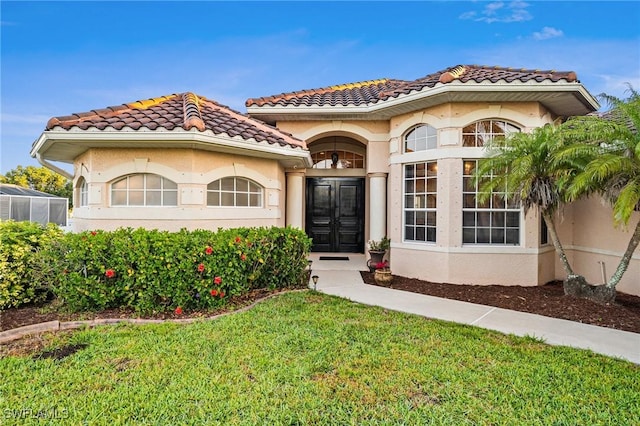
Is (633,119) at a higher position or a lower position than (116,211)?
higher

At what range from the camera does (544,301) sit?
651cm

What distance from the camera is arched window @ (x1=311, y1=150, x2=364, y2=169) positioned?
12102 mm

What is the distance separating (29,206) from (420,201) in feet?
74.5

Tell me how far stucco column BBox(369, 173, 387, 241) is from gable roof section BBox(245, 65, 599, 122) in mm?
1968

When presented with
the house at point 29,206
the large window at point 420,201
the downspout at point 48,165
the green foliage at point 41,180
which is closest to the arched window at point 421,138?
the large window at point 420,201

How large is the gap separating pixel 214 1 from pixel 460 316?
32.7 feet

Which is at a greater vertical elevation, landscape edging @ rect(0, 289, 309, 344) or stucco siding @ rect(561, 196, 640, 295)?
stucco siding @ rect(561, 196, 640, 295)

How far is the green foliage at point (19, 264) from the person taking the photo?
5.34m

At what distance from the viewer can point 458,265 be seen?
26.0ft

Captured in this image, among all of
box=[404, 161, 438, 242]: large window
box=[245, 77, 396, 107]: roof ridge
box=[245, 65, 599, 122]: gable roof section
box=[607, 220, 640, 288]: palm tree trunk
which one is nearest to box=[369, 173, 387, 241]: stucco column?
box=[404, 161, 438, 242]: large window

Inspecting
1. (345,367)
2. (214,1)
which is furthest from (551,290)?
(214,1)

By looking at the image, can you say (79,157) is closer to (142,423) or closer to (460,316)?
(142,423)

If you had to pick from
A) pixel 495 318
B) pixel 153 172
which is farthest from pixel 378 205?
pixel 153 172

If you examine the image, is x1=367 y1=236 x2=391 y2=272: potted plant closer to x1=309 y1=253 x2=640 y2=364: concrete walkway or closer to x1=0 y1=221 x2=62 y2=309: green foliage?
x1=309 y1=253 x2=640 y2=364: concrete walkway
